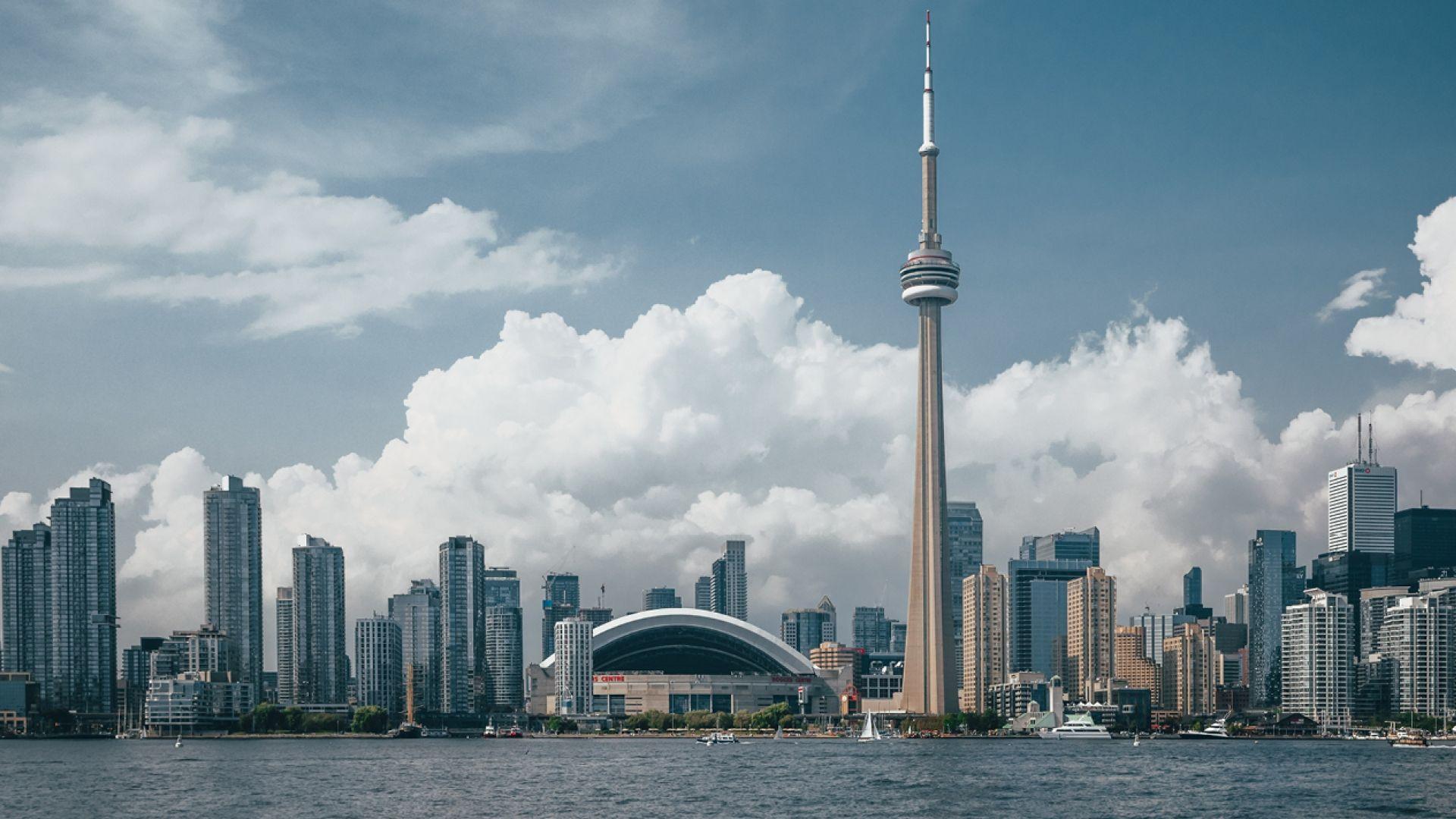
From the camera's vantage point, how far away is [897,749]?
198 m

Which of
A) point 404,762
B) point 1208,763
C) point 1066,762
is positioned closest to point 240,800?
point 404,762

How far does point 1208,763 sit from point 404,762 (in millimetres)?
83264

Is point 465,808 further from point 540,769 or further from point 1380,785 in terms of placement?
point 1380,785

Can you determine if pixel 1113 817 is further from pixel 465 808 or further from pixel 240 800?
pixel 240 800

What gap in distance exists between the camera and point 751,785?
12794cm

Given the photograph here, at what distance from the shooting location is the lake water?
105500 mm

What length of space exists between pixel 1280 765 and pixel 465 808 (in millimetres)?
88065

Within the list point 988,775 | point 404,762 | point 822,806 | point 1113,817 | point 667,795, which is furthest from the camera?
point 404,762

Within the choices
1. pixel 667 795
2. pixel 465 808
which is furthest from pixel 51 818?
pixel 667 795

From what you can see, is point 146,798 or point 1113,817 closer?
point 1113,817

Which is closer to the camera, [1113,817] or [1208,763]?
[1113,817]

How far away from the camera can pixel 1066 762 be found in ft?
538

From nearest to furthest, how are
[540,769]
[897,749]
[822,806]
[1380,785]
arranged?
[822,806] < [1380,785] < [540,769] < [897,749]

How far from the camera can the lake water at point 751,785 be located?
Answer: 106m
